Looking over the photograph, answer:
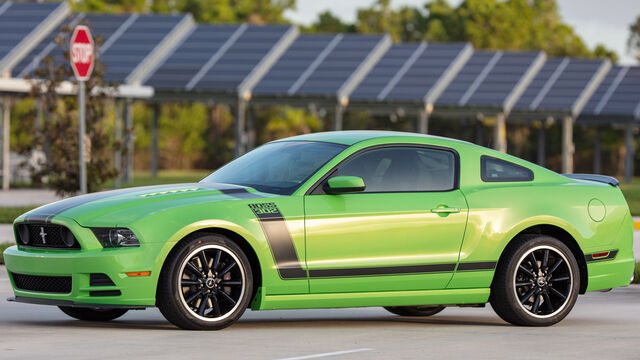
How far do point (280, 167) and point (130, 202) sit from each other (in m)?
1.29

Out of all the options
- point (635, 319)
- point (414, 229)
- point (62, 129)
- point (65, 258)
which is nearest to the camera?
point (65, 258)

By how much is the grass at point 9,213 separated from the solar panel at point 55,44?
940 cm

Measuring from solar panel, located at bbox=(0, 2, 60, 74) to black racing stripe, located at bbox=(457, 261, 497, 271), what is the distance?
99.9 ft

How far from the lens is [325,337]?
8969mm

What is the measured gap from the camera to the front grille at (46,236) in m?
8.91

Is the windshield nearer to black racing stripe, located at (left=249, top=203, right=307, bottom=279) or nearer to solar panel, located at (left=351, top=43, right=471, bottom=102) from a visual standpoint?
black racing stripe, located at (left=249, top=203, right=307, bottom=279)

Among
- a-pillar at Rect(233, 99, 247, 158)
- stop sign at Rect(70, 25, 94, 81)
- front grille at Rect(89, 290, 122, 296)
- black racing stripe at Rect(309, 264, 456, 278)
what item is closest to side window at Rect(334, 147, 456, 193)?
black racing stripe at Rect(309, 264, 456, 278)

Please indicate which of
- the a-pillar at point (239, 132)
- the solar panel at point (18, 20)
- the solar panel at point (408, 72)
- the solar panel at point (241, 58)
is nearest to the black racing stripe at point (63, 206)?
the solar panel at point (18, 20)

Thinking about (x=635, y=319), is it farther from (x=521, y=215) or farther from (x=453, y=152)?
(x=453, y=152)

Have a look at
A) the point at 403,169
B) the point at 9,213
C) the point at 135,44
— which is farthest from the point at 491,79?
the point at 403,169

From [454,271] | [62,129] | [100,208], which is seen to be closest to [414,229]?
[454,271]

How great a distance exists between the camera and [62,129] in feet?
78.7

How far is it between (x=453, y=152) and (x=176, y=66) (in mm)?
34368

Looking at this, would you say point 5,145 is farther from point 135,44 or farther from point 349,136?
point 349,136
